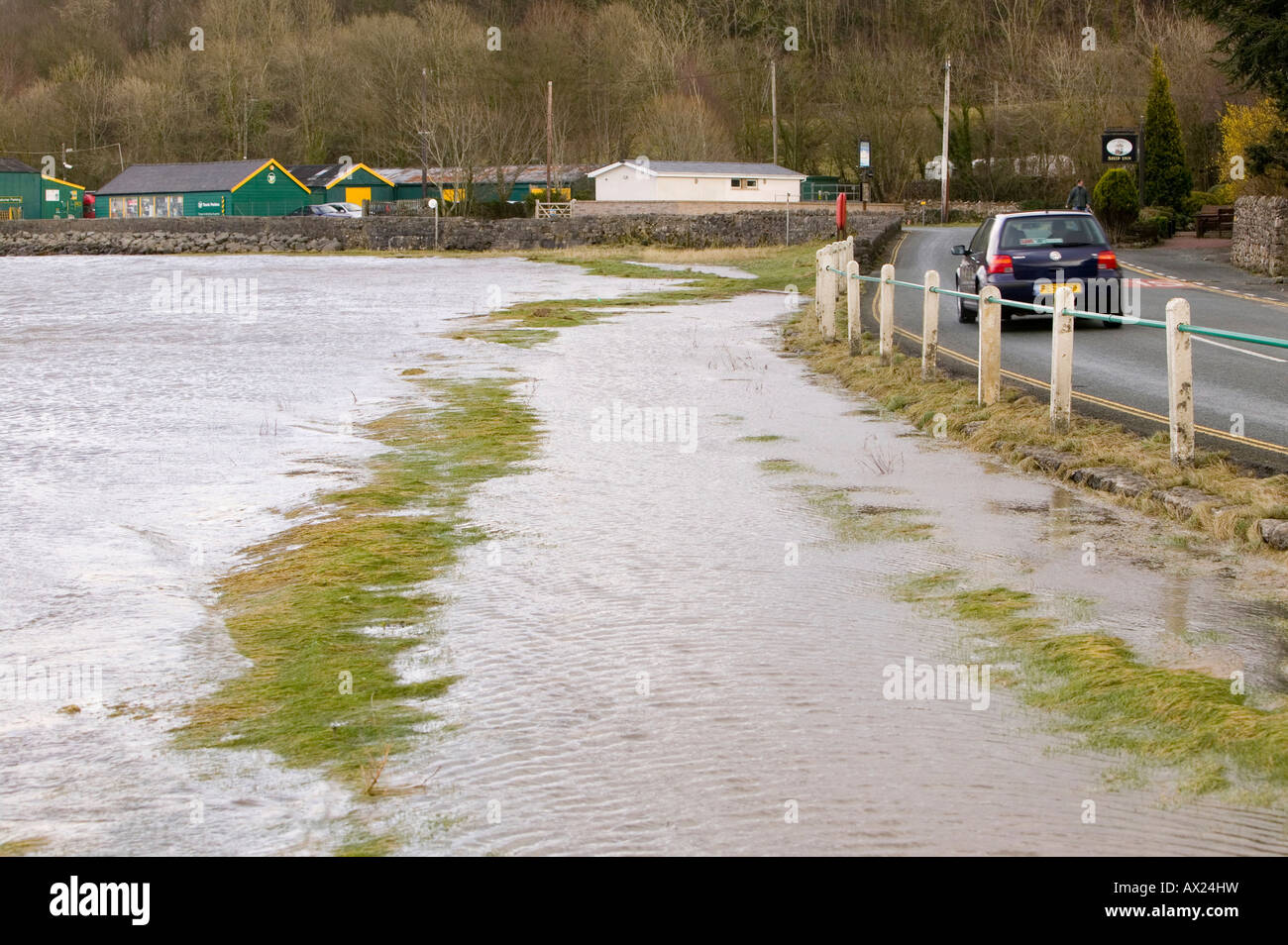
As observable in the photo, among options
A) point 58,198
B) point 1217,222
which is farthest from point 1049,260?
point 58,198

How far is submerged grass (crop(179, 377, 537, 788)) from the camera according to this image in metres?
6.38

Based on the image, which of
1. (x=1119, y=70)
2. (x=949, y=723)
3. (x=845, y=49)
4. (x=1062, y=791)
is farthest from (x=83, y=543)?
(x=845, y=49)

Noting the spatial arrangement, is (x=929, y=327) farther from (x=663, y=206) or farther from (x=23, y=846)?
(x=663, y=206)

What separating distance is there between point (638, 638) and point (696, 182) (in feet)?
270

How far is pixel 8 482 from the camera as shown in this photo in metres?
12.6

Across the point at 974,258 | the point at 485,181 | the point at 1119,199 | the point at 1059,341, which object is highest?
the point at 485,181

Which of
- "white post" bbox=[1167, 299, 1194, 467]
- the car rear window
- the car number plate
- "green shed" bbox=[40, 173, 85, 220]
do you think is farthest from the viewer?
"green shed" bbox=[40, 173, 85, 220]

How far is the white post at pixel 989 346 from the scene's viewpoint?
13836 millimetres

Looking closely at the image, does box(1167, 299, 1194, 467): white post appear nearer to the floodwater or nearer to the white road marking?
the floodwater

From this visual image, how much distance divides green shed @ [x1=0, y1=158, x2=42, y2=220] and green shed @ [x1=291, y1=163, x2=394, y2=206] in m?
18.7

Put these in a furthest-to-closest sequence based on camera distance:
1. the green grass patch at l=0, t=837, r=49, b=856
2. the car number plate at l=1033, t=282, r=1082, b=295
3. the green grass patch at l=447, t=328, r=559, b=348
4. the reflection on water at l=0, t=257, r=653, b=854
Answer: the green grass patch at l=447, t=328, r=559, b=348
the car number plate at l=1033, t=282, r=1082, b=295
the reflection on water at l=0, t=257, r=653, b=854
the green grass patch at l=0, t=837, r=49, b=856

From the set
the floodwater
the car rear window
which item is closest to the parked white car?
the car rear window

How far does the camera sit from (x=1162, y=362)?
17812mm

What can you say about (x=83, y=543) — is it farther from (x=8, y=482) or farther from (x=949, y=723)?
(x=949, y=723)
